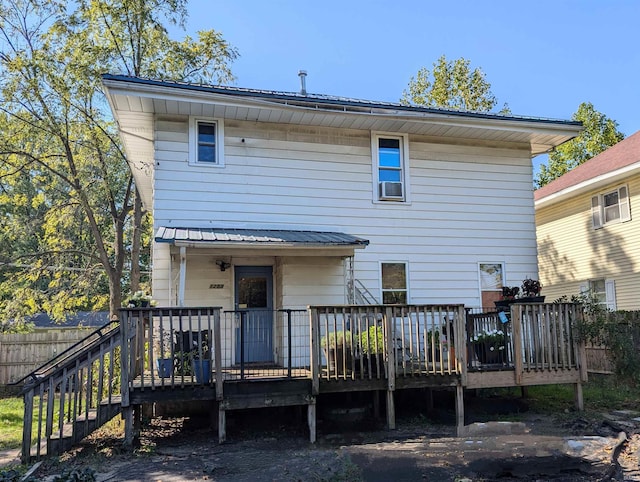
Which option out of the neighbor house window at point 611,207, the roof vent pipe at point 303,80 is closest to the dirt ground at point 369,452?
the roof vent pipe at point 303,80

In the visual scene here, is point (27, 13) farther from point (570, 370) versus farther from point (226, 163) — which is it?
point (570, 370)

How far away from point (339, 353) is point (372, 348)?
0.52 m

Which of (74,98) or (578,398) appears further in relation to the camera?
(74,98)

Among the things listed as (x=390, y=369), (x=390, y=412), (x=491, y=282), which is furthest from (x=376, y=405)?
(x=491, y=282)

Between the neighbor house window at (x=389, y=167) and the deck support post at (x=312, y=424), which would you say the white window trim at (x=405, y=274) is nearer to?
the neighbor house window at (x=389, y=167)

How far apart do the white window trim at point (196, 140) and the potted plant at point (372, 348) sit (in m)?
4.39

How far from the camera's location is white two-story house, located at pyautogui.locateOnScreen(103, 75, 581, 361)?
9.40 metres

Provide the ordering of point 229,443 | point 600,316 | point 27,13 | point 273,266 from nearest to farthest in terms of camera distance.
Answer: point 229,443 → point 600,316 → point 273,266 → point 27,13

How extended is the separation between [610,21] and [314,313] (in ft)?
52.6

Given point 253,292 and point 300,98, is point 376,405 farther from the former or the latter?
point 300,98

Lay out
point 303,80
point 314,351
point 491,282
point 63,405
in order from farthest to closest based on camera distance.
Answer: point 303,80 < point 491,282 < point 314,351 < point 63,405

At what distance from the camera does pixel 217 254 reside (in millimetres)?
8961

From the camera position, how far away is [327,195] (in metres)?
10.5

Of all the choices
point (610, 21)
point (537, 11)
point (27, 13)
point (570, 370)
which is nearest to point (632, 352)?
point (570, 370)
